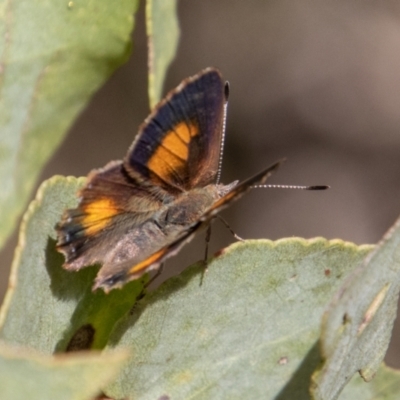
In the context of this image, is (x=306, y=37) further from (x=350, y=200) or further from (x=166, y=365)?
(x=166, y=365)

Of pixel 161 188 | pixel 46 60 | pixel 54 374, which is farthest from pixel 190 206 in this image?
pixel 54 374

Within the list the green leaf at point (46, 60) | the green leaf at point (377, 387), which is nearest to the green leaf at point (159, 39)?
the green leaf at point (46, 60)

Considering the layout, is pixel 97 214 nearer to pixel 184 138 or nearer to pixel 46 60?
pixel 184 138

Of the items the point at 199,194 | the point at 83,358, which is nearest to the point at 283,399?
the point at 83,358

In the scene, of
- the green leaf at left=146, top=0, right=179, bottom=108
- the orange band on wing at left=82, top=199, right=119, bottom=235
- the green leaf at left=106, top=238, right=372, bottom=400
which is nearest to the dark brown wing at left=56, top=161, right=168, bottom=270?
the orange band on wing at left=82, top=199, right=119, bottom=235

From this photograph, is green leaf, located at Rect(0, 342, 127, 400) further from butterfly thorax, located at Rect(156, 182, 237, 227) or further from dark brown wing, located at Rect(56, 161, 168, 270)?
butterfly thorax, located at Rect(156, 182, 237, 227)

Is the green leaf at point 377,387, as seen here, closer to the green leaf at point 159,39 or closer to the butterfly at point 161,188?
the butterfly at point 161,188
